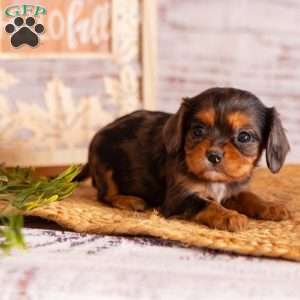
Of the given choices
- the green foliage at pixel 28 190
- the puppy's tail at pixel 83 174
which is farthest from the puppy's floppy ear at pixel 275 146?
the puppy's tail at pixel 83 174

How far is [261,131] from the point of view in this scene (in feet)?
8.11

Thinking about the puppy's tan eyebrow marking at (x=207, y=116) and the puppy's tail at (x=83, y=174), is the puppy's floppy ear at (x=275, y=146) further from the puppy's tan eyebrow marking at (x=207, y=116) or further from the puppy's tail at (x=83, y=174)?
the puppy's tail at (x=83, y=174)

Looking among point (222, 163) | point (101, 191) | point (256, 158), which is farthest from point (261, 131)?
point (101, 191)

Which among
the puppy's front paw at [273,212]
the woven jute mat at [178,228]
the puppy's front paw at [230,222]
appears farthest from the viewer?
the puppy's front paw at [273,212]

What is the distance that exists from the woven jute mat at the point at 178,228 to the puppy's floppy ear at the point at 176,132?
26cm

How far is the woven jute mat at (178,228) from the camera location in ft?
6.56

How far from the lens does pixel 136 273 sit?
180cm

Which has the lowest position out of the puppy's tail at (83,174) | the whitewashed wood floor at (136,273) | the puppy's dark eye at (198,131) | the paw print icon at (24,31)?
the puppy's tail at (83,174)

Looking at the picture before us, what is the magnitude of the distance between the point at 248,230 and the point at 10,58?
5.15 ft

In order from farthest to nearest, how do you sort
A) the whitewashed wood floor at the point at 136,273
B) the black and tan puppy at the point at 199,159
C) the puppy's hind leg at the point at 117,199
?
the puppy's hind leg at the point at 117,199
the black and tan puppy at the point at 199,159
the whitewashed wood floor at the point at 136,273

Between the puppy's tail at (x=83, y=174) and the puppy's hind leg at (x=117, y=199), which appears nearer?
the puppy's hind leg at (x=117, y=199)

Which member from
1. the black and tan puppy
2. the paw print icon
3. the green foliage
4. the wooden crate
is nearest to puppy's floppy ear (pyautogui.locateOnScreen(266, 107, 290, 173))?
the black and tan puppy

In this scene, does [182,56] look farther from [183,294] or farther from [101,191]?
[183,294]

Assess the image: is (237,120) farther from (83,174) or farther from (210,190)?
(83,174)
